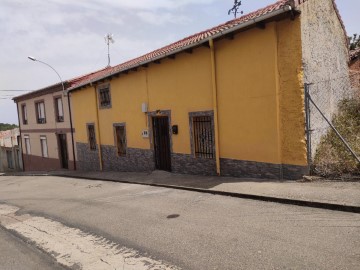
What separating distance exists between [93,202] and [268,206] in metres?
4.92

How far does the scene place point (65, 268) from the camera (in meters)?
4.77

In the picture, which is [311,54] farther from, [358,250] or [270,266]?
[270,266]

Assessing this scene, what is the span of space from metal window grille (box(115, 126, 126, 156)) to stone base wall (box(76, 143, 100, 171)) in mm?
2188

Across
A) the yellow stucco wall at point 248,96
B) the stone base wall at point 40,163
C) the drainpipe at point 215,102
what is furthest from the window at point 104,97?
the stone base wall at point 40,163

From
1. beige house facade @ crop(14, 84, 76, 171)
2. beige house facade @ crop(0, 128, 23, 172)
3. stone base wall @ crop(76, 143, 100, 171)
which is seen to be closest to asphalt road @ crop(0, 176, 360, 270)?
stone base wall @ crop(76, 143, 100, 171)

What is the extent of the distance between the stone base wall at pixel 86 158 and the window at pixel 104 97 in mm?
2550

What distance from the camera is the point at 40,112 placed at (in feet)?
75.4

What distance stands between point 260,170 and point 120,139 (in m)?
8.20

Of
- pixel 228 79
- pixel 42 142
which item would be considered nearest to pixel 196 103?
pixel 228 79

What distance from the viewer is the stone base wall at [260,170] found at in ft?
25.2

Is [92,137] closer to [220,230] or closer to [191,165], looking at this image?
[191,165]

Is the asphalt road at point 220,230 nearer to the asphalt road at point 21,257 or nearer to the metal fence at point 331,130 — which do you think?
the asphalt road at point 21,257

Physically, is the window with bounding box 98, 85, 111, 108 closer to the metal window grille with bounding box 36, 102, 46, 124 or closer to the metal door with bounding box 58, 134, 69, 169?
the metal door with bounding box 58, 134, 69, 169

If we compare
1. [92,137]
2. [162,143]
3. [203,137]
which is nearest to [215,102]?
[203,137]
